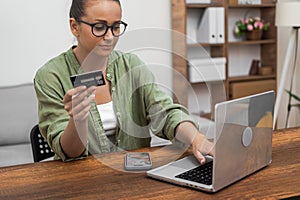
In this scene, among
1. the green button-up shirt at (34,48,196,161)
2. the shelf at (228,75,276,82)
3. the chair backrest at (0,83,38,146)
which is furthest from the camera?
the shelf at (228,75,276,82)

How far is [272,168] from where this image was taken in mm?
1461

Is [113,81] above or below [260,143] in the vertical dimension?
above

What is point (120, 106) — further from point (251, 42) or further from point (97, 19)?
point (251, 42)

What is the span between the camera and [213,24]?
4117 mm

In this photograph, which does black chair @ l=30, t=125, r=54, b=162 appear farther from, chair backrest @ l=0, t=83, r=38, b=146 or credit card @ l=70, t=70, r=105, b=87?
chair backrest @ l=0, t=83, r=38, b=146

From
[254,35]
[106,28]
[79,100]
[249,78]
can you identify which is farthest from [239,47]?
[79,100]

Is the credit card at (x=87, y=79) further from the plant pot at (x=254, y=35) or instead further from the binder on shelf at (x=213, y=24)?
the plant pot at (x=254, y=35)

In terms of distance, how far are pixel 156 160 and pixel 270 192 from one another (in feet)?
1.37

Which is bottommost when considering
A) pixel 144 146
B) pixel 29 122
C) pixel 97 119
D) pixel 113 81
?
pixel 29 122

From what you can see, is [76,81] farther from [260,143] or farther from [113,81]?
[260,143]

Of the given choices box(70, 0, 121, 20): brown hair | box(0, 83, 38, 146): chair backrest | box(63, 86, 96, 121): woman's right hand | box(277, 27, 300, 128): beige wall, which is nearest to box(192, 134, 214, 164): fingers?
box(63, 86, 96, 121): woman's right hand

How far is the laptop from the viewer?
1.26 metres

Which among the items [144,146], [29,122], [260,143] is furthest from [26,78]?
[260,143]

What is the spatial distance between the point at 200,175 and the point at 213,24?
2.90 meters
